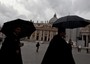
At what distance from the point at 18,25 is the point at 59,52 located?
4.00 feet

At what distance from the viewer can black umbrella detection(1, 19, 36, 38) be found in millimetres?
5367

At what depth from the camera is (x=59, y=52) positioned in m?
5.52

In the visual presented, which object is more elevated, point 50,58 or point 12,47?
point 12,47

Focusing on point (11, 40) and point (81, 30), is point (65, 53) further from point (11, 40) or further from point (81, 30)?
point (81, 30)

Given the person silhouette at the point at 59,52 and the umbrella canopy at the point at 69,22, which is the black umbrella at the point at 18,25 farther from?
the umbrella canopy at the point at 69,22

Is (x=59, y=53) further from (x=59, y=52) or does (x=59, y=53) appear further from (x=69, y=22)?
(x=69, y=22)

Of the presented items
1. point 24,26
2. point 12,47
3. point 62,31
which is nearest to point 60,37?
point 62,31

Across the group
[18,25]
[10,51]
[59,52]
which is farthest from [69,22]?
[10,51]

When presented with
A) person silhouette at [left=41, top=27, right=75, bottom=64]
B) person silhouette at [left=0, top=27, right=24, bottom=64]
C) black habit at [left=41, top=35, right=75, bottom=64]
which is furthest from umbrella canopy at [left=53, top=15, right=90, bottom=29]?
person silhouette at [left=0, top=27, right=24, bottom=64]

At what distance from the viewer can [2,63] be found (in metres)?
4.85

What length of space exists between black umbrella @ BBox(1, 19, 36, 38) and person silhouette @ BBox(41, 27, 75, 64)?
726 mm

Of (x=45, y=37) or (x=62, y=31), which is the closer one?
(x=62, y=31)

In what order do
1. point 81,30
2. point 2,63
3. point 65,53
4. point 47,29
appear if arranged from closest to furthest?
point 2,63, point 65,53, point 81,30, point 47,29

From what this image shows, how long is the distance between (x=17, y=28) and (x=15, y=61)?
2.52 ft
